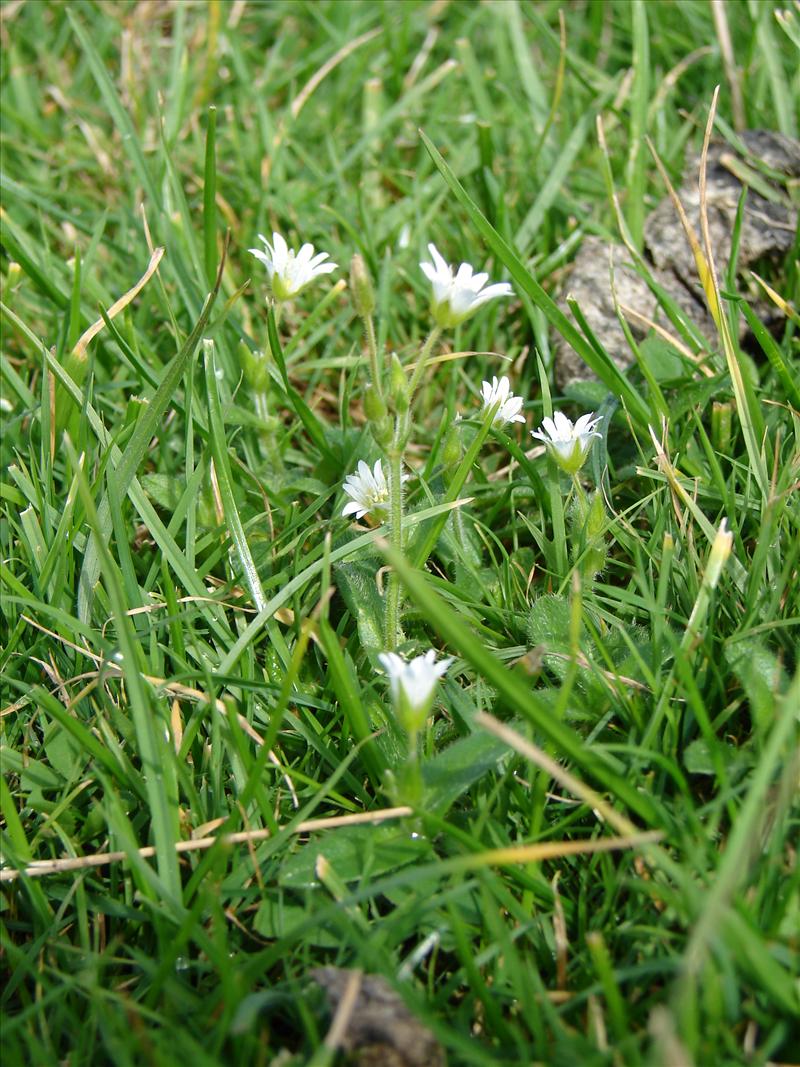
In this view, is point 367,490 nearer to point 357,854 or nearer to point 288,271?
point 288,271

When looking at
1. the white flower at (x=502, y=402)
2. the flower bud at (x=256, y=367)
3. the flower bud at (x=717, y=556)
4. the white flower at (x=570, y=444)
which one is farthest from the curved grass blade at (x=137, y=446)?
the flower bud at (x=717, y=556)

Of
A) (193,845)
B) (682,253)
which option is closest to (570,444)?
(193,845)

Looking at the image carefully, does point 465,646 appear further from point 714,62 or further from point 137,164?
point 714,62

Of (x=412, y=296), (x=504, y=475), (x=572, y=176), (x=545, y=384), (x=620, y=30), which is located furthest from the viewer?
(x=620, y=30)

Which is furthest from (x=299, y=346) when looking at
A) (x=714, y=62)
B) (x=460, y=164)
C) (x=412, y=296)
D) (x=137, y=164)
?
(x=714, y=62)

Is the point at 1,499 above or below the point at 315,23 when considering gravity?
below

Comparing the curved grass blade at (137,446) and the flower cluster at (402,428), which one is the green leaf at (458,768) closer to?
the flower cluster at (402,428)
